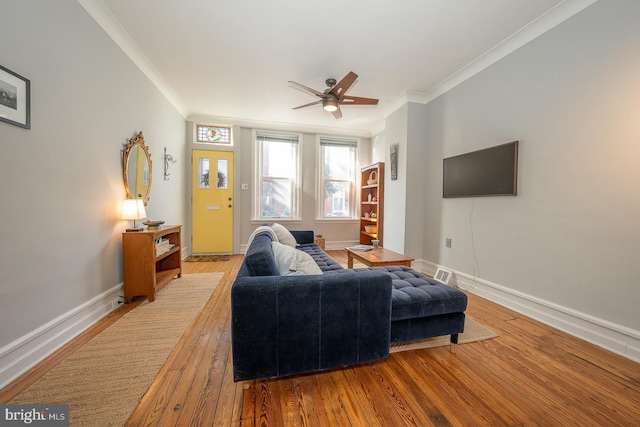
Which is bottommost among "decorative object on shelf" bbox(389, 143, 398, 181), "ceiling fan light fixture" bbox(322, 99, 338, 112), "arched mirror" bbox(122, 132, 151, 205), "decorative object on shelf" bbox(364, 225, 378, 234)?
"decorative object on shelf" bbox(364, 225, 378, 234)

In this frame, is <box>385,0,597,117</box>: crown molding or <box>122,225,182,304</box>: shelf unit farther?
<box>122,225,182,304</box>: shelf unit

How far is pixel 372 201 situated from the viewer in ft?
16.1

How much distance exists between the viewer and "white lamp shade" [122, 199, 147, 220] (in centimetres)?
245

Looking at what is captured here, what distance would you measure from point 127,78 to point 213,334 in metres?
2.88

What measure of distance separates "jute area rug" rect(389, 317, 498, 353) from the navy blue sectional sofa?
0.20 metres

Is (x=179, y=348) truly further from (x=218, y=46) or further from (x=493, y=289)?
(x=493, y=289)

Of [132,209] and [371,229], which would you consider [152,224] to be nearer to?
[132,209]

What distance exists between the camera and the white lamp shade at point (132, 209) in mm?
2451

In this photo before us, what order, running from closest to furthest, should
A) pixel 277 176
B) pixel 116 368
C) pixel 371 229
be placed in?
1. pixel 116 368
2. pixel 371 229
3. pixel 277 176

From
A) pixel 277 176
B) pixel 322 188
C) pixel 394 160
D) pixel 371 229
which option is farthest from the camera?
pixel 322 188

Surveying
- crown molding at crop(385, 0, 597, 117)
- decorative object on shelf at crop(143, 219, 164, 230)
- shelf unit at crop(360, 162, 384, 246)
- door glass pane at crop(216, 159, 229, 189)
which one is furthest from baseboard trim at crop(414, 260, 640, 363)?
door glass pane at crop(216, 159, 229, 189)

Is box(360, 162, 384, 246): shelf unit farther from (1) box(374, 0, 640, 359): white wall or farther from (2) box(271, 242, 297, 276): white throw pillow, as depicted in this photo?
(2) box(271, 242, 297, 276): white throw pillow

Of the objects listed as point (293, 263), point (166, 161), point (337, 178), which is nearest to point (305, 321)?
point (293, 263)

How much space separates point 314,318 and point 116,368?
136 centimetres
